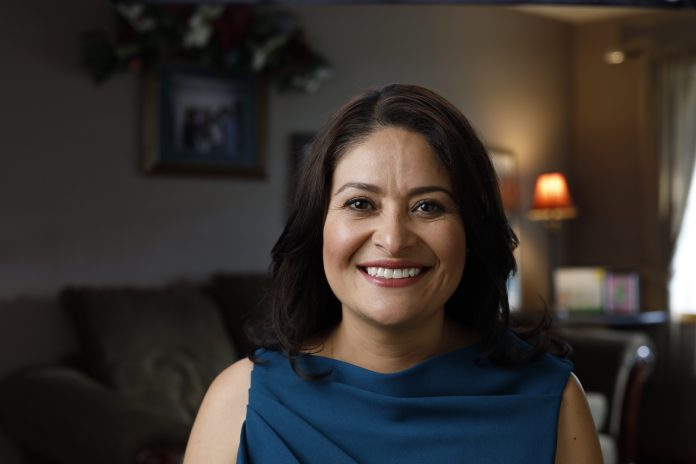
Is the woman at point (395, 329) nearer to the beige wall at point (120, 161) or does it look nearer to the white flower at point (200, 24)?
the beige wall at point (120, 161)

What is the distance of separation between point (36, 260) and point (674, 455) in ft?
12.9

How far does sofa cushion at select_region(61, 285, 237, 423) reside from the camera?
11.2 ft

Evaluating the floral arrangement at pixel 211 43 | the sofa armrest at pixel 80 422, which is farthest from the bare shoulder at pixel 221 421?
the floral arrangement at pixel 211 43

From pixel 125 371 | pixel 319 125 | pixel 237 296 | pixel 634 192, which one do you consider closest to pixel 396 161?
pixel 125 371

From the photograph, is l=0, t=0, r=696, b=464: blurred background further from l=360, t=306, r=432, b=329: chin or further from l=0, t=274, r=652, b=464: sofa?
l=360, t=306, r=432, b=329: chin

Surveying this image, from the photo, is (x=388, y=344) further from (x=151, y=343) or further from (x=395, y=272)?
(x=151, y=343)

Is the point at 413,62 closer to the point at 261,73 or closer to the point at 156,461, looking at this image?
the point at 261,73

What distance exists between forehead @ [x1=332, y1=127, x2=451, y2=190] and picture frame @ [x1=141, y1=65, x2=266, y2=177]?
2940 millimetres

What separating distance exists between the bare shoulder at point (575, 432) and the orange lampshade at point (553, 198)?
415 centimetres

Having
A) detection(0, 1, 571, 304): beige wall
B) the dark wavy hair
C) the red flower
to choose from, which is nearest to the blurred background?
detection(0, 1, 571, 304): beige wall

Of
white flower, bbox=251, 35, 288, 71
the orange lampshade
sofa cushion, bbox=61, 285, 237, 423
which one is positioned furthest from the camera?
the orange lampshade

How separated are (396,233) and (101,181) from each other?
2.95 m

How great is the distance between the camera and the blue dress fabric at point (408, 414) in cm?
129

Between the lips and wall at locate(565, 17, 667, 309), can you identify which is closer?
the lips
